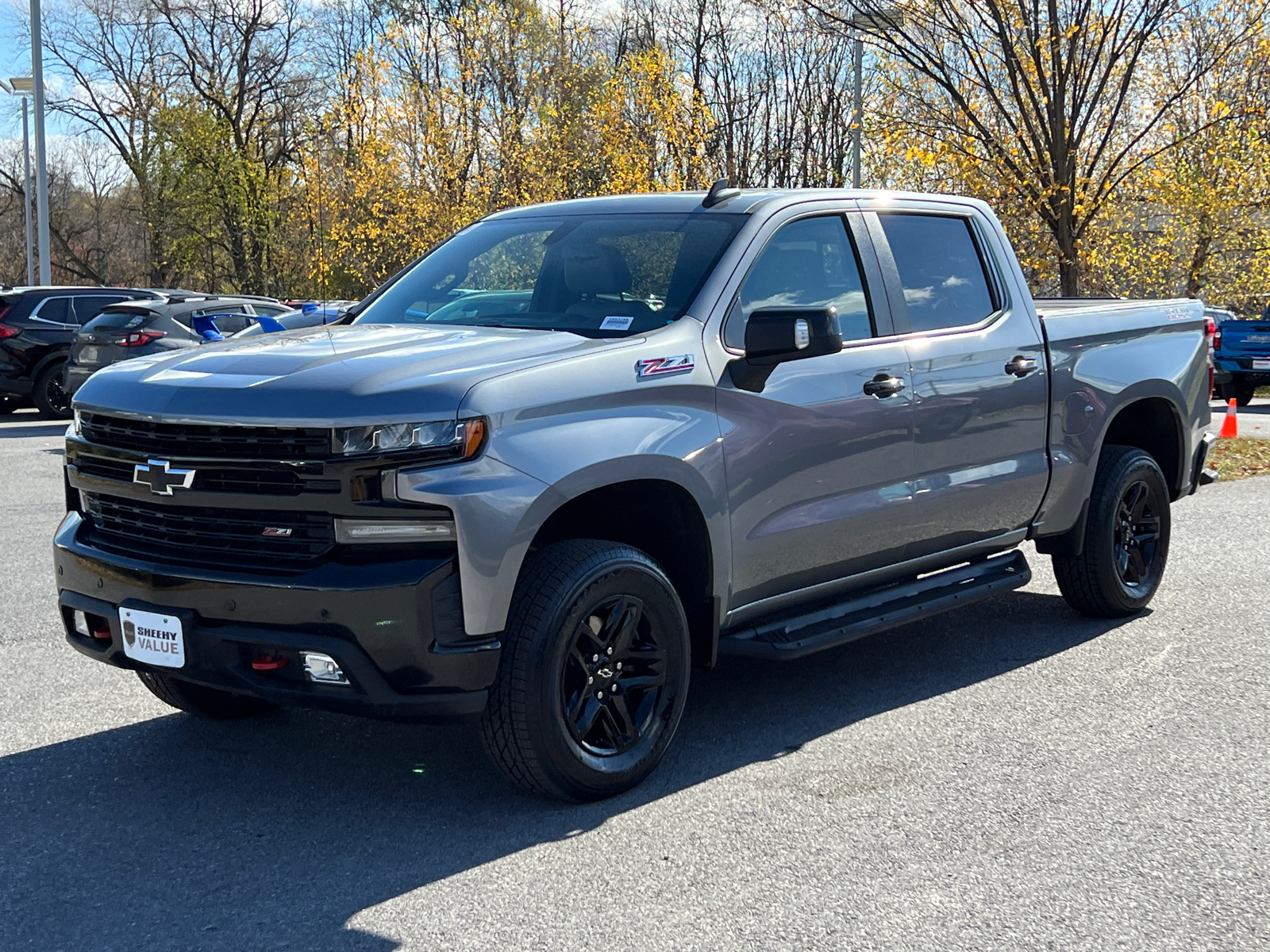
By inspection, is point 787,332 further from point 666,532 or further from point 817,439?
point 666,532

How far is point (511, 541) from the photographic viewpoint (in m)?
3.85

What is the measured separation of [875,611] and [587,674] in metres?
1.54

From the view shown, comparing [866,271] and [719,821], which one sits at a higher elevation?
[866,271]

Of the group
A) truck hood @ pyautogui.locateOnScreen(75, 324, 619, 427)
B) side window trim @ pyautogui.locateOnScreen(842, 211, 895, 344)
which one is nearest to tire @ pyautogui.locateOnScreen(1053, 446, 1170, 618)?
side window trim @ pyautogui.locateOnScreen(842, 211, 895, 344)

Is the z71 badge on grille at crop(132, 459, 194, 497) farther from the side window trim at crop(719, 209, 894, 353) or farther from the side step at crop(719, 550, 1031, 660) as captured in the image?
the side window trim at crop(719, 209, 894, 353)

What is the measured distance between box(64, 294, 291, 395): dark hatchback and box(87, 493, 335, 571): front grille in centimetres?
1208

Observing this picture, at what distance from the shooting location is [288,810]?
164 inches

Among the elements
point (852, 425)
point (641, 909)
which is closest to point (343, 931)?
point (641, 909)

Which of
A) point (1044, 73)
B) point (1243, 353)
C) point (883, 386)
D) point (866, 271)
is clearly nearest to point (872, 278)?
point (866, 271)

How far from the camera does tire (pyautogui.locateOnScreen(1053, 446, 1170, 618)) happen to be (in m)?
6.45

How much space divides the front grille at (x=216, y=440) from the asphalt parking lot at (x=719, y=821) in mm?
1119

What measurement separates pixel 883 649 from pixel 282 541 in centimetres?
327

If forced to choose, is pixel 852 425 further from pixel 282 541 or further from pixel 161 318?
pixel 161 318

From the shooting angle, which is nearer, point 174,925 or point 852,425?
point 174,925
